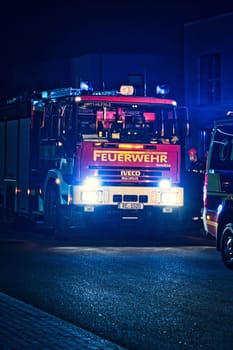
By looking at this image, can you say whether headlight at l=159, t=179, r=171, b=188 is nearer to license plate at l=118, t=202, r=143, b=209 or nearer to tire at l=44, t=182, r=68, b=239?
license plate at l=118, t=202, r=143, b=209

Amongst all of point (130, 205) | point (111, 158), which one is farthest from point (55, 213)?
point (111, 158)

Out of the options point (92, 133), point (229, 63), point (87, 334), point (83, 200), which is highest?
point (229, 63)

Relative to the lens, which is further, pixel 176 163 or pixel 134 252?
pixel 176 163

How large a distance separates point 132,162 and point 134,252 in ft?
10.7

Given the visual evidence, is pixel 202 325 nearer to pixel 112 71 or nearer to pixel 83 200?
pixel 83 200

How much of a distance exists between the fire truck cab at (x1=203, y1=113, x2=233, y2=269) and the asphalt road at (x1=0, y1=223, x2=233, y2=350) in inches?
18.0

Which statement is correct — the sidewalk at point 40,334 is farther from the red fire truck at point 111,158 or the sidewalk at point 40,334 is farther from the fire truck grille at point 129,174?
the fire truck grille at point 129,174

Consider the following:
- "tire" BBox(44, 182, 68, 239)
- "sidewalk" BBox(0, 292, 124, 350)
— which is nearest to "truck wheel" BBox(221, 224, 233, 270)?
"sidewalk" BBox(0, 292, 124, 350)

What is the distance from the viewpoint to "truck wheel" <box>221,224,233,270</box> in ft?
49.8

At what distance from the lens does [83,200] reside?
20391 mm

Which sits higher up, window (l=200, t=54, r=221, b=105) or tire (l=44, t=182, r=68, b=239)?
window (l=200, t=54, r=221, b=105)

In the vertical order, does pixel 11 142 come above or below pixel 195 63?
below

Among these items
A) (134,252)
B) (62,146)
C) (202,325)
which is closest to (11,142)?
(62,146)

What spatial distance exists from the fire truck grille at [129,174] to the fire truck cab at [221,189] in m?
4.45
